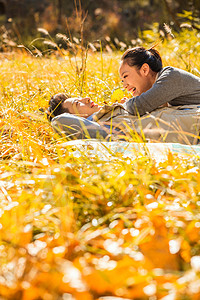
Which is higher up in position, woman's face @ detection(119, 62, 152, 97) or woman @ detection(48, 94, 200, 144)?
woman's face @ detection(119, 62, 152, 97)

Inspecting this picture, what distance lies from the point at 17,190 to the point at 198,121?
1.29 metres

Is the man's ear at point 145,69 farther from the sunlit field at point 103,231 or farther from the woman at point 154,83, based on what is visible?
the sunlit field at point 103,231

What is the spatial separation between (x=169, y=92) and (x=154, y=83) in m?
0.14

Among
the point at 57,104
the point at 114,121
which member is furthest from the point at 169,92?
the point at 57,104

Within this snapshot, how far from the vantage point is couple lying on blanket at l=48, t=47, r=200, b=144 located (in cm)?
224

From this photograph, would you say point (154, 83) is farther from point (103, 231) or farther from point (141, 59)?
point (103, 231)

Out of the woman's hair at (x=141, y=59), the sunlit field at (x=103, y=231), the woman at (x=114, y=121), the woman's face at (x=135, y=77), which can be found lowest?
the woman at (x=114, y=121)

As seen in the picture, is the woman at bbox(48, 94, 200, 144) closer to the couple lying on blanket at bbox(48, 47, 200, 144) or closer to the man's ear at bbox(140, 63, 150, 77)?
the couple lying on blanket at bbox(48, 47, 200, 144)

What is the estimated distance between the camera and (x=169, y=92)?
7.70ft

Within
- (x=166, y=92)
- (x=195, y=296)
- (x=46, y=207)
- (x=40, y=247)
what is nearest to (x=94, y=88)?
(x=166, y=92)

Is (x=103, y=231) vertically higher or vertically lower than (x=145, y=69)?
lower

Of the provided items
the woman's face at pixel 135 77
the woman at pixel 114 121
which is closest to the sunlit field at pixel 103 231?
the woman at pixel 114 121

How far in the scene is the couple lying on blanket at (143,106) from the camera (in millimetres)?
2242

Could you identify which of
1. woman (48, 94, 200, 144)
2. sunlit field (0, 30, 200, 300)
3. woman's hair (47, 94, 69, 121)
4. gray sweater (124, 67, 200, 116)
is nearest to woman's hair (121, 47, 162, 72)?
gray sweater (124, 67, 200, 116)
